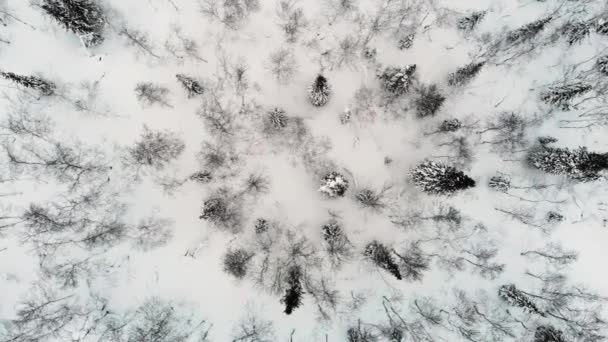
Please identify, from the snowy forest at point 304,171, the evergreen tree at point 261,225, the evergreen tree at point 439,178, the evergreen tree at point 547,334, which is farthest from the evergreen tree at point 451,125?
the evergreen tree at point 547,334

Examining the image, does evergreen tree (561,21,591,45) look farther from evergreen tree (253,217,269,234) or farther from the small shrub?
the small shrub

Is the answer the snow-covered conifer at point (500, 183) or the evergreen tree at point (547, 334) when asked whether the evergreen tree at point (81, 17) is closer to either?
the snow-covered conifer at point (500, 183)

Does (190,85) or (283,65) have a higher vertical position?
(283,65)

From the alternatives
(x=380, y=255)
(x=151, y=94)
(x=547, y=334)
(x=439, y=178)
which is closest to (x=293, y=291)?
(x=380, y=255)

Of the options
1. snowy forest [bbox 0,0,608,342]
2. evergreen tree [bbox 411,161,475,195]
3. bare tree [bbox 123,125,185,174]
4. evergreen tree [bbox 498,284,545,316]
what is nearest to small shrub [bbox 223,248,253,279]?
snowy forest [bbox 0,0,608,342]

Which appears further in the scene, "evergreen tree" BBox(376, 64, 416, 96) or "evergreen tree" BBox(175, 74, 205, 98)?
"evergreen tree" BBox(376, 64, 416, 96)

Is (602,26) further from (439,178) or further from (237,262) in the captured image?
(237,262)
